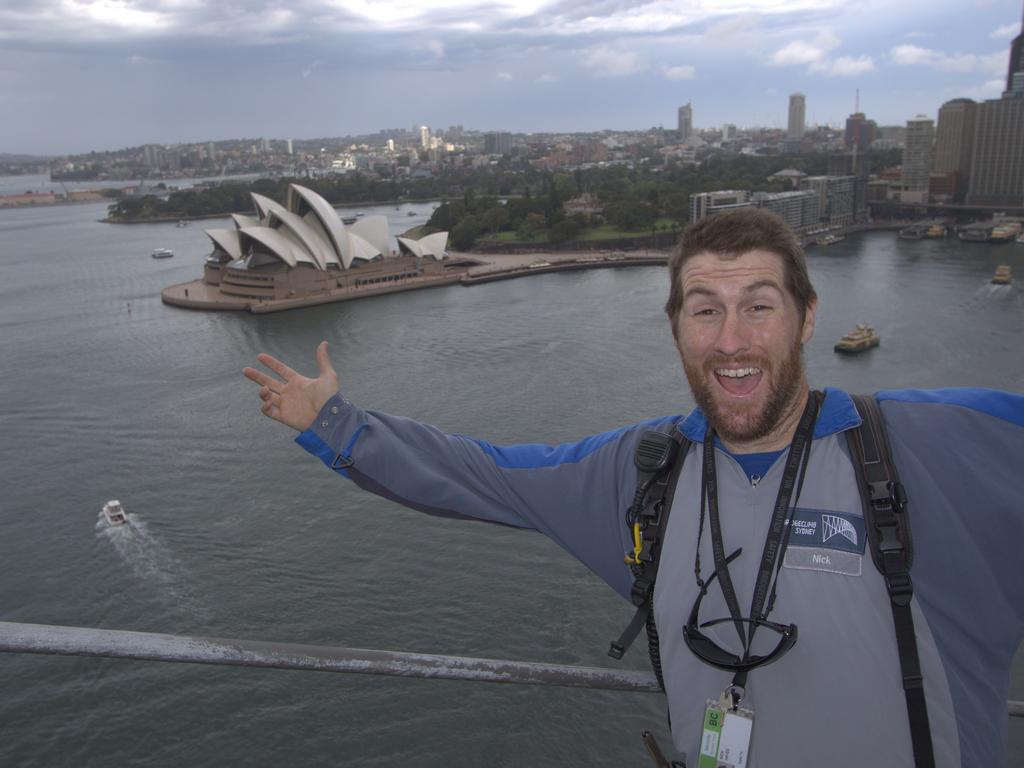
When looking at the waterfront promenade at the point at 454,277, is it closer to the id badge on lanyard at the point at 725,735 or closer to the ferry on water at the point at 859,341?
the ferry on water at the point at 859,341

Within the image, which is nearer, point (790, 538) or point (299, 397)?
point (790, 538)

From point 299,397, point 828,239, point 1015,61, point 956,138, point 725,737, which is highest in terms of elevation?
point 1015,61

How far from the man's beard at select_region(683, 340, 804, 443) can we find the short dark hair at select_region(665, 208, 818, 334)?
3 centimetres

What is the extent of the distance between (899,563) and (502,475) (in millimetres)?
214

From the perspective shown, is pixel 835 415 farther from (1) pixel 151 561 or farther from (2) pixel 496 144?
(2) pixel 496 144

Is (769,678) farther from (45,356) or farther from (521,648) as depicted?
(45,356)

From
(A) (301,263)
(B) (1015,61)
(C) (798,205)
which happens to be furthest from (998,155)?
(A) (301,263)

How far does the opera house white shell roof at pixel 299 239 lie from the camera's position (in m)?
10.4

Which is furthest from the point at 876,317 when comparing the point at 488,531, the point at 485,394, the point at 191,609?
the point at 191,609

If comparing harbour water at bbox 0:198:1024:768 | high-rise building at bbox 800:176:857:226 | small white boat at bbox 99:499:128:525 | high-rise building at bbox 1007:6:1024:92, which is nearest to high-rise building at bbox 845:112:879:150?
high-rise building at bbox 1007:6:1024:92

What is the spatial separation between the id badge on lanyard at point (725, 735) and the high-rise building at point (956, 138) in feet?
71.4

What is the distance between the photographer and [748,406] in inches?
15.4

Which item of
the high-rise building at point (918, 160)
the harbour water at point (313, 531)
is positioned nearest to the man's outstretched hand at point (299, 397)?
the harbour water at point (313, 531)

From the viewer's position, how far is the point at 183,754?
2.58 metres
